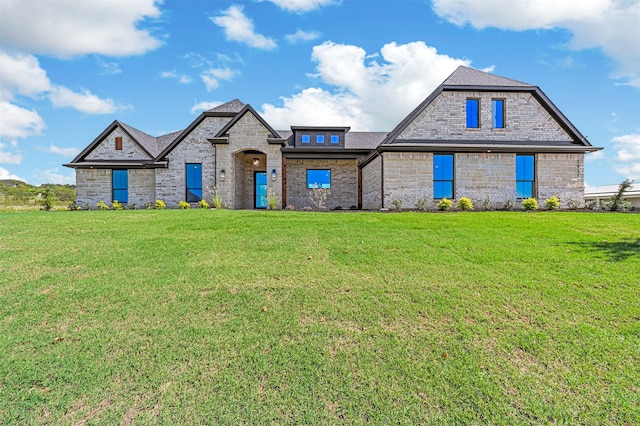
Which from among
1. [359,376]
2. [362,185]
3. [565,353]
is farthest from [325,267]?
[362,185]

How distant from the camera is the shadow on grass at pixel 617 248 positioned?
696 cm

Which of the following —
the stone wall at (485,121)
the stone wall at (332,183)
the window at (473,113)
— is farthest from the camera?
the stone wall at (332,183)

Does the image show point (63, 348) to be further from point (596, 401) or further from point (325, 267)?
point (596, 401)

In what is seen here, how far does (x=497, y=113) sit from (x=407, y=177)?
5.86 meters

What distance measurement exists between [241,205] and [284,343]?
18106 millimetres

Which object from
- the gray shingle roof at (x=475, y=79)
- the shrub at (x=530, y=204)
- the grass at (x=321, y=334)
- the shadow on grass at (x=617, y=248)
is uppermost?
the gray shingle roof at (x=475, y=79)

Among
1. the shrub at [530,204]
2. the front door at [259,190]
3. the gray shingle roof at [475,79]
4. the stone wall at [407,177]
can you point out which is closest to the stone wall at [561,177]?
the shrub at [530,204]

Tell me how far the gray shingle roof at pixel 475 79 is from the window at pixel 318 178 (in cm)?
884

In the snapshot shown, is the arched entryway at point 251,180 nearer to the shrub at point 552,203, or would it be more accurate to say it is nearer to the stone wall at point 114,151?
the stone wall at point 114,151

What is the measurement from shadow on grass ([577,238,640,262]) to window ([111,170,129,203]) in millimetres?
22812

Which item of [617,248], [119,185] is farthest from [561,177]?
[119,185]

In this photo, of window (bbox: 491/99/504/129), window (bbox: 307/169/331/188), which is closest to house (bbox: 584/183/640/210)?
window (bbox: 491/99/504/129)

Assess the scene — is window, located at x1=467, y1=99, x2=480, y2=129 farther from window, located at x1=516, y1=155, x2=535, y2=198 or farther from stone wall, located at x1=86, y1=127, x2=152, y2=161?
stone wall, located at x1=86, y1=127, x2=152, y2=161

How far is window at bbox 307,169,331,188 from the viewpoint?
2177cm
